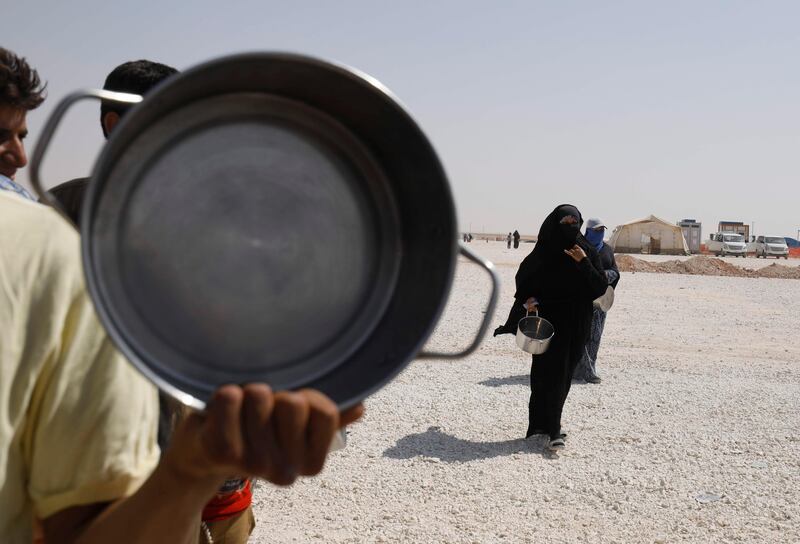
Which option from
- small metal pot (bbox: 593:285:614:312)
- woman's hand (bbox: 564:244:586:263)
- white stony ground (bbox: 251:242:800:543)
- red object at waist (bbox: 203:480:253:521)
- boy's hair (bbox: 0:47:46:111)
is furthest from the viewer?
small metal pot (bbox: 593:285:614:312)

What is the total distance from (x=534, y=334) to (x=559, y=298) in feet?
1.61

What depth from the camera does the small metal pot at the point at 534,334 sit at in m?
6.48

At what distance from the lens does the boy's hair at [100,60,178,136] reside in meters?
1.97

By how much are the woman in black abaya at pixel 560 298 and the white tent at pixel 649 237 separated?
142 ft

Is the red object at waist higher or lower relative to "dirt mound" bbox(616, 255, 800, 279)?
higher

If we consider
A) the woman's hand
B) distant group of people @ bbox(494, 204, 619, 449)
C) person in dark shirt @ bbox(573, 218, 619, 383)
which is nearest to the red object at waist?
distant group of people @ bbox(494, 204, 619, 449)

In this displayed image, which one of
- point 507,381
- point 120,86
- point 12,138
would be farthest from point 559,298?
point 12,138

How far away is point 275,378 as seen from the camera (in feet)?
3.41

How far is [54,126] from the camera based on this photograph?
3.34 feet

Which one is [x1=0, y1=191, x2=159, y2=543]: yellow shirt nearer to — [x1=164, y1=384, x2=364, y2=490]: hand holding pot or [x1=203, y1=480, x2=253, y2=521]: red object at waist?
[x1=164, y1=384, x2=364, y2=490]: hand holding pot

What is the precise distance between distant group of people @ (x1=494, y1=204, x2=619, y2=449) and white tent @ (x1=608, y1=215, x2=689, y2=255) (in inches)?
1704

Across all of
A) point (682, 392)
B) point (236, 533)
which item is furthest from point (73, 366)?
point (682, 392)

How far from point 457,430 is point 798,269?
29.7 meters

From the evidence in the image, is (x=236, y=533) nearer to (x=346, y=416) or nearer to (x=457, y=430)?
(x=346, y=416)
